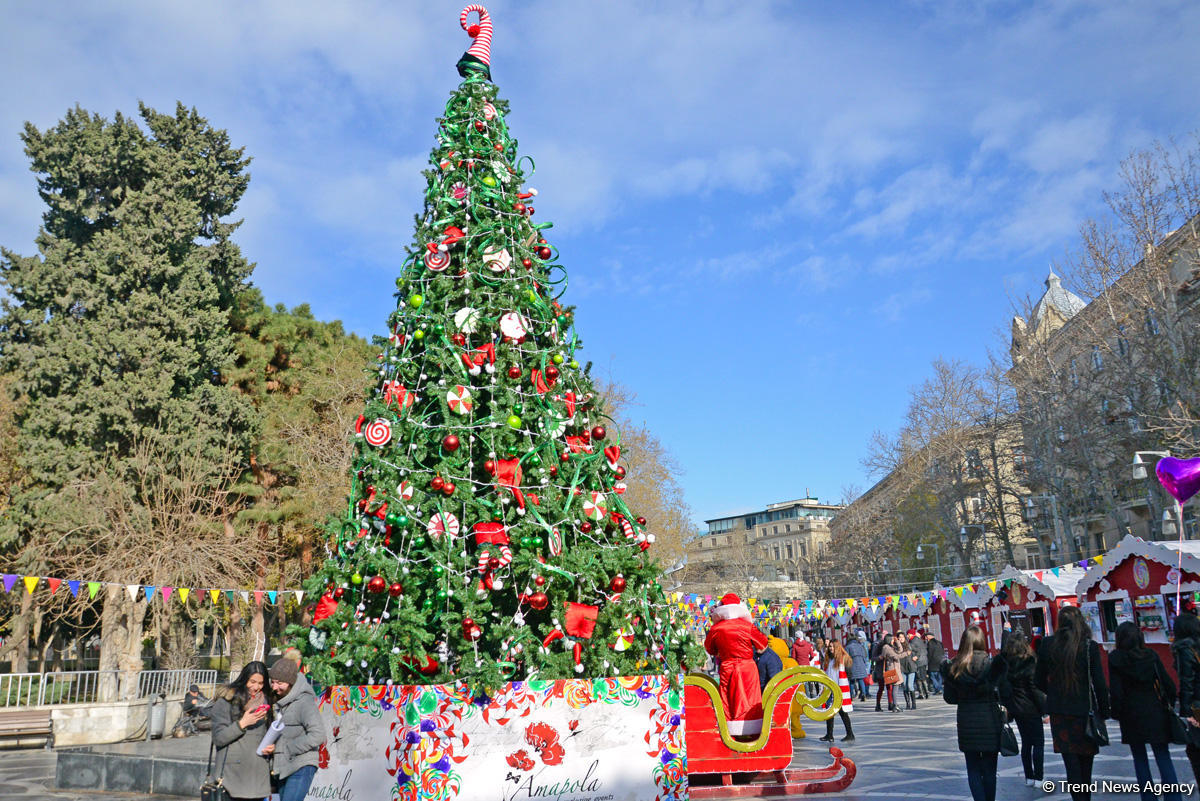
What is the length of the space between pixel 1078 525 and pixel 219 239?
42.8m

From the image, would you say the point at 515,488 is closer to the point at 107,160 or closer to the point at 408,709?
the point at 408,709

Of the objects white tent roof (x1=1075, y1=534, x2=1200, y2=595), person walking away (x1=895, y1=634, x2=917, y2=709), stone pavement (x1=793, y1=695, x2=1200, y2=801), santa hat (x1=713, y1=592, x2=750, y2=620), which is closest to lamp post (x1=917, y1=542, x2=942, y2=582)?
person walking away (x1=895, y1=634, x2=917, y2=709)

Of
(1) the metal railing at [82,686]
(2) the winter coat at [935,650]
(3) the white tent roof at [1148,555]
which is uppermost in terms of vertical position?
(3) the white tent roof at [1148,555]

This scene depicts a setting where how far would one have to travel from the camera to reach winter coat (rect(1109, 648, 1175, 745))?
654cm

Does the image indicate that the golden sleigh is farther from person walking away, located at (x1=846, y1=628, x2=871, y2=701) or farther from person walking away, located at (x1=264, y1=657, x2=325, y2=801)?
person walking away, located at (x1=846, y1=628, x2=871, y2=701)

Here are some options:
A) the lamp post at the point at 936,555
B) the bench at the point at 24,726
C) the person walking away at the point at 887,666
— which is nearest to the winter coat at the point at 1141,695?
the person walking away at the point at 887,666

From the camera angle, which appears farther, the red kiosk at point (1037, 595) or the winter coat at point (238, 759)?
the red kiosk at point (1037, 595)

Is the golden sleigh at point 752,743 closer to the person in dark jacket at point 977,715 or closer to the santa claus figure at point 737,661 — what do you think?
the santa claus figure at point 737,661

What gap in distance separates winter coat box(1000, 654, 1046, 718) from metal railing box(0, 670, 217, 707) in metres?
15.7

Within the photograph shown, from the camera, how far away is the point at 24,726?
651 inches

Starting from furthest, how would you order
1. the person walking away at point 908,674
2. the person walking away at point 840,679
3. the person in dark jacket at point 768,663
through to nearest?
the person walking away at point 908,674
the person in dark jacket at point 768,663
the person walking away at point 840,679

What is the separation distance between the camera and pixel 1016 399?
108ft

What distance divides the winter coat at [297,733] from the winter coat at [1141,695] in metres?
5.77

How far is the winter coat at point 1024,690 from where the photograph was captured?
779cm
